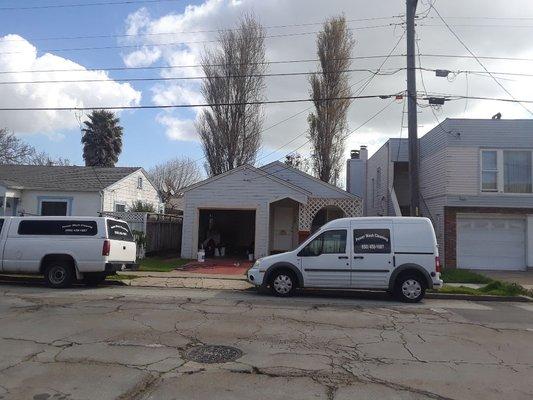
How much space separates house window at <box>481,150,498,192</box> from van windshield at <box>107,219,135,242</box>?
13785 millimetres

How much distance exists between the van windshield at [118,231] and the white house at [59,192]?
31.1 feet

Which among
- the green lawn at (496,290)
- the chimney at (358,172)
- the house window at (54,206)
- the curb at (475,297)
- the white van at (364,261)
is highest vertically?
the chimney at (358,172)

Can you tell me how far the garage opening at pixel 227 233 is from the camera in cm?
2504

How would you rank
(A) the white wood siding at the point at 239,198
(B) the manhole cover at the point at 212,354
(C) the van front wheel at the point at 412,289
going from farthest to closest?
(A) the white wood siding at the point at 239,198, (C) the van front wheel at the point at 412,289, (B) the manhole cover at the point at 212,354

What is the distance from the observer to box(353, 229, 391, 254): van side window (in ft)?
41.9

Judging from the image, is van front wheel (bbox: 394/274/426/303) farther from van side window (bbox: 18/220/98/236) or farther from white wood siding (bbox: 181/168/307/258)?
white wood siding (bbox: 181/168/307/258)

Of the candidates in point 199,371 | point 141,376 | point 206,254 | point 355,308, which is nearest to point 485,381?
point 199,371

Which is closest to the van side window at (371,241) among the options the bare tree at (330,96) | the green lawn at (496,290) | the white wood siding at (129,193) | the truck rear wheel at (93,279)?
the green lawn at (496,290)

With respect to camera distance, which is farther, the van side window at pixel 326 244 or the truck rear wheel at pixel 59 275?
the truck rear wheel at pixel 59 275

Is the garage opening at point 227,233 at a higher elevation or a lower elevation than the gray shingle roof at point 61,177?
lower

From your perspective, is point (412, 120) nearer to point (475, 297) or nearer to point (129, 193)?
point (475, 297)

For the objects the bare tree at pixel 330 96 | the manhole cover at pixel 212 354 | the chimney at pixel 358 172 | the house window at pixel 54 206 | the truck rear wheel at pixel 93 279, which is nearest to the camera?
the manhole cover at pixel 212 354

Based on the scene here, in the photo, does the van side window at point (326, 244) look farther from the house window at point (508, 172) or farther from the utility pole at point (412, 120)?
the house window at point (508, 172)

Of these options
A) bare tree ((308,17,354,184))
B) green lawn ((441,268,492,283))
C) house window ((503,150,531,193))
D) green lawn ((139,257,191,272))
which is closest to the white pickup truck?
green lawn ((139,257,191,272))
